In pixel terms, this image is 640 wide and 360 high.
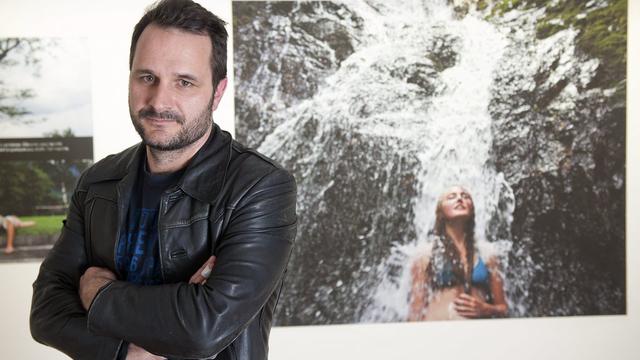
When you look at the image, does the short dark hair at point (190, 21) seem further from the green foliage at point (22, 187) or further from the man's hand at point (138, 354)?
the green foliage at point (22, 187)

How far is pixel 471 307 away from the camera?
11.7 feet

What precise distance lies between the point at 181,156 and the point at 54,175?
1921 millimetres

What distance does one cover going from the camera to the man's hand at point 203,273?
5.16ft

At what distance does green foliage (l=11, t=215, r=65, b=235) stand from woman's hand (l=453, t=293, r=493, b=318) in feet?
6.49

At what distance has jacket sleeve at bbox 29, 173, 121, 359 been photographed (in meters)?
1.56

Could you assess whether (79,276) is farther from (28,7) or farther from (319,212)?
(28,7)

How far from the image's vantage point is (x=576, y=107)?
3596mm

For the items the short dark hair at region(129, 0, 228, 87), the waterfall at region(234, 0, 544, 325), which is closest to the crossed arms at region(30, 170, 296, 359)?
the short dark hair at region(129, 0, 228, 87)

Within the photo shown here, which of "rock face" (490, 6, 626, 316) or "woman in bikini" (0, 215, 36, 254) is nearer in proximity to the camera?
"woman in bikini" (0, 215, 36, 254)

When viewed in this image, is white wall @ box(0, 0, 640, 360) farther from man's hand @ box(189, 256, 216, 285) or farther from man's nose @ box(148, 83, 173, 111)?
man's hand @ box(189, 256, 216, 285)

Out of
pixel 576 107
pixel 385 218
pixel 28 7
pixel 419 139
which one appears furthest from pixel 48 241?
pixel 576 107

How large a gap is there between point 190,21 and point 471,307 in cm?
240

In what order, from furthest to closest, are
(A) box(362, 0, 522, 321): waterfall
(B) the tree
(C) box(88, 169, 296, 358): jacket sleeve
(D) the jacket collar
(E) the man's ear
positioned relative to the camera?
(A) box(362, 0, 522, 321): waterfall → (B) the tree → (E) the man's ear → (D) the jacket collar → (C) box(88, 169, 296, 358): jacket sleeve

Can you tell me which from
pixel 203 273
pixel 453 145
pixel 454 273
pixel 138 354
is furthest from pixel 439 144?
pixel 138 354
